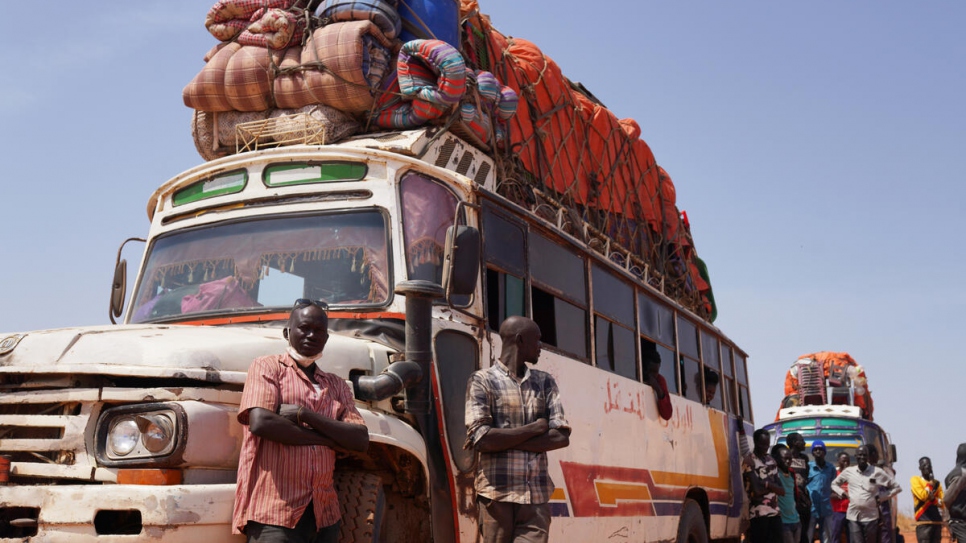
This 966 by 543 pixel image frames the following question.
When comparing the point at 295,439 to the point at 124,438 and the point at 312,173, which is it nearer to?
the point at 124,438

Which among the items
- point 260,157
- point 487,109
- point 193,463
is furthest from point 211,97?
point 193,463

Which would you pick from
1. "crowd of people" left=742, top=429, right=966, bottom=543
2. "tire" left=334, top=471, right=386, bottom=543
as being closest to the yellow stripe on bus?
"tire" left=334, top=471, right=386, bottom=543

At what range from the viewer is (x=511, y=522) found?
16.9ft

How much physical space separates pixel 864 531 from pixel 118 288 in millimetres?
11072

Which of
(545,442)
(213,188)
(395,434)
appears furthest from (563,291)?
(395,434)

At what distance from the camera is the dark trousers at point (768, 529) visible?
37.8 feet

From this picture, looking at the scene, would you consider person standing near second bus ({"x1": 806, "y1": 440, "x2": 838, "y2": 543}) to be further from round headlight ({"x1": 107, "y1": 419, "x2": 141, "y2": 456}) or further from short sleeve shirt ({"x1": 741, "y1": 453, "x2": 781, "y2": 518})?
round headlight ({"x1": 107, "y1": 419, "x2": 141, "y2": 456})

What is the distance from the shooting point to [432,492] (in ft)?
16.1

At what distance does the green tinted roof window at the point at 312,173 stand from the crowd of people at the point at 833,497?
7493mm

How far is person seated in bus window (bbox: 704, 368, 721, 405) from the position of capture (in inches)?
424

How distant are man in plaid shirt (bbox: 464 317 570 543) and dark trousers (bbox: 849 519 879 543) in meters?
10.1

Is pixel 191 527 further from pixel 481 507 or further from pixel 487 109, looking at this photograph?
pixel 487 109

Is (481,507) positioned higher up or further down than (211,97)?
further down

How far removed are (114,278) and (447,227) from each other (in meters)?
2.52
